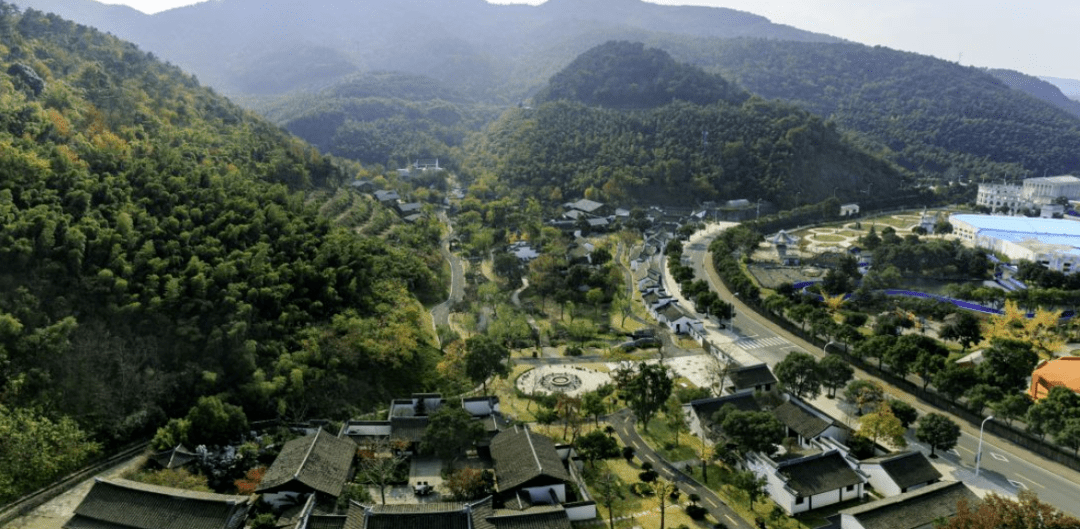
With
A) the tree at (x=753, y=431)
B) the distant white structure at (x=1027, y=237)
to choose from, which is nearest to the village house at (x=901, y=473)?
the tree at (x=753, y=431)

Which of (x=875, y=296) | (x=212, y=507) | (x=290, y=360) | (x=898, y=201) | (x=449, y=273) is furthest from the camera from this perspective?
(x=898, y=201)

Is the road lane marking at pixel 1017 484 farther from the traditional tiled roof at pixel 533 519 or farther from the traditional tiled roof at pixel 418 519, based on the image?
the traditional tiled roof at pixel 418 519

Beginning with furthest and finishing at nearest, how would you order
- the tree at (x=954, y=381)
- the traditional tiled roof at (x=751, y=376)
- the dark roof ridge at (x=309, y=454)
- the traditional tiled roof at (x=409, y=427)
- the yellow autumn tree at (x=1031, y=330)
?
1. the yellow autumn tree at (x=1031, y=330)
2. the traditional tiled roof at (x=751, y=376)
3. the tree at (x=954, y=381)
4. the traditional tiled roof at (x=409, y=427)
5. the dark roof ridge at (x=309, y=454)

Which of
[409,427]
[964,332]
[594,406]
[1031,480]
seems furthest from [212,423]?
[964,332]

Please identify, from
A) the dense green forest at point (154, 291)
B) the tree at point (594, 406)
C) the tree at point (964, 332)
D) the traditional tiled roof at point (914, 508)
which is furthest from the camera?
the tree at point (964, 332)

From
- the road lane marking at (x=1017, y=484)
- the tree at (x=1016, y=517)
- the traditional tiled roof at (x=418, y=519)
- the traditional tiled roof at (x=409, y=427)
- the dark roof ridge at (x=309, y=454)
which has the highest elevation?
the tree at (x=1016, y=517)

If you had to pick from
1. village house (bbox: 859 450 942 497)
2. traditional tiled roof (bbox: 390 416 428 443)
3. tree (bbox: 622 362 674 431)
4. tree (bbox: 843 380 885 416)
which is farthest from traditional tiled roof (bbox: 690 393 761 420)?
traditional tiled roof (bbox: 390 416 428 443)

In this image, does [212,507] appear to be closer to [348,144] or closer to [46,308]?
[46,308]

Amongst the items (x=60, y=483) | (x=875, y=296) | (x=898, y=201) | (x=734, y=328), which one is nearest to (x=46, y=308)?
(x=60, y=483)
